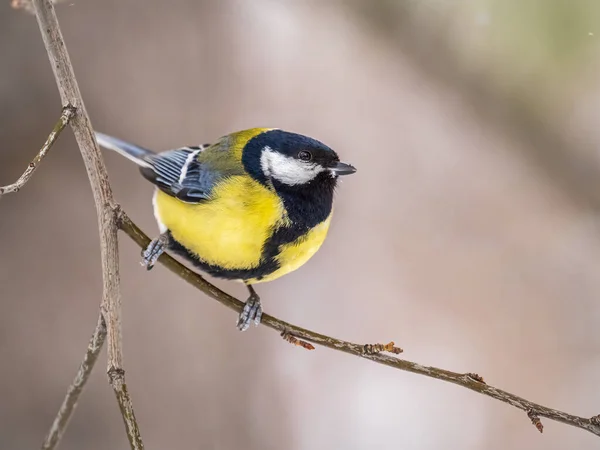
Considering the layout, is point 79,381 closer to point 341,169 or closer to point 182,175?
point 182,175

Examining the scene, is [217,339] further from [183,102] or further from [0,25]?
[0,25]

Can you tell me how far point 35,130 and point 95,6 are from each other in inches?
17.6

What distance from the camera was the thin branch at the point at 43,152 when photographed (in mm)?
814

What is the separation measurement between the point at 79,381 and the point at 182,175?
457mm

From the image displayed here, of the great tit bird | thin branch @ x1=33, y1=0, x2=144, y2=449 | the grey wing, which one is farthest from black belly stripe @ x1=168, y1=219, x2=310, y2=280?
thin branch @ x1=33, y1=0, x2=144, y2=449

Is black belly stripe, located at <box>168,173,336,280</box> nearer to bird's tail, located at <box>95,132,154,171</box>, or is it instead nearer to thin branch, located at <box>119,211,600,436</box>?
thin branch, located at <box>119,211,600,436</box>

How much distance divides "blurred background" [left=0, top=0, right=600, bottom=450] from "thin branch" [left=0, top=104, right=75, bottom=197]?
1.17 m

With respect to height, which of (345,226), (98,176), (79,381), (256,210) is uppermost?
(345,226)

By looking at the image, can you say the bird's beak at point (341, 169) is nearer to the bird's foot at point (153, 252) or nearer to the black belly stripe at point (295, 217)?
the black belly stripe at point (295, 217)

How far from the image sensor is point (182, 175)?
128 centimetres

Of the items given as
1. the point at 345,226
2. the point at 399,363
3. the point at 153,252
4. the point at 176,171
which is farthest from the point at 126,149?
the point at 345,226

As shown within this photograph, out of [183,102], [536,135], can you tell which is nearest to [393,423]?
[536,135]

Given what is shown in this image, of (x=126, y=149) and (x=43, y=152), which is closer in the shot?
(x=43, y=152)

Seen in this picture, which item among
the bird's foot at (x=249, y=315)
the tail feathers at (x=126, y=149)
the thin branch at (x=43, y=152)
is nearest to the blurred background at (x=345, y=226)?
the tail feathers at (x=126, y=149)
